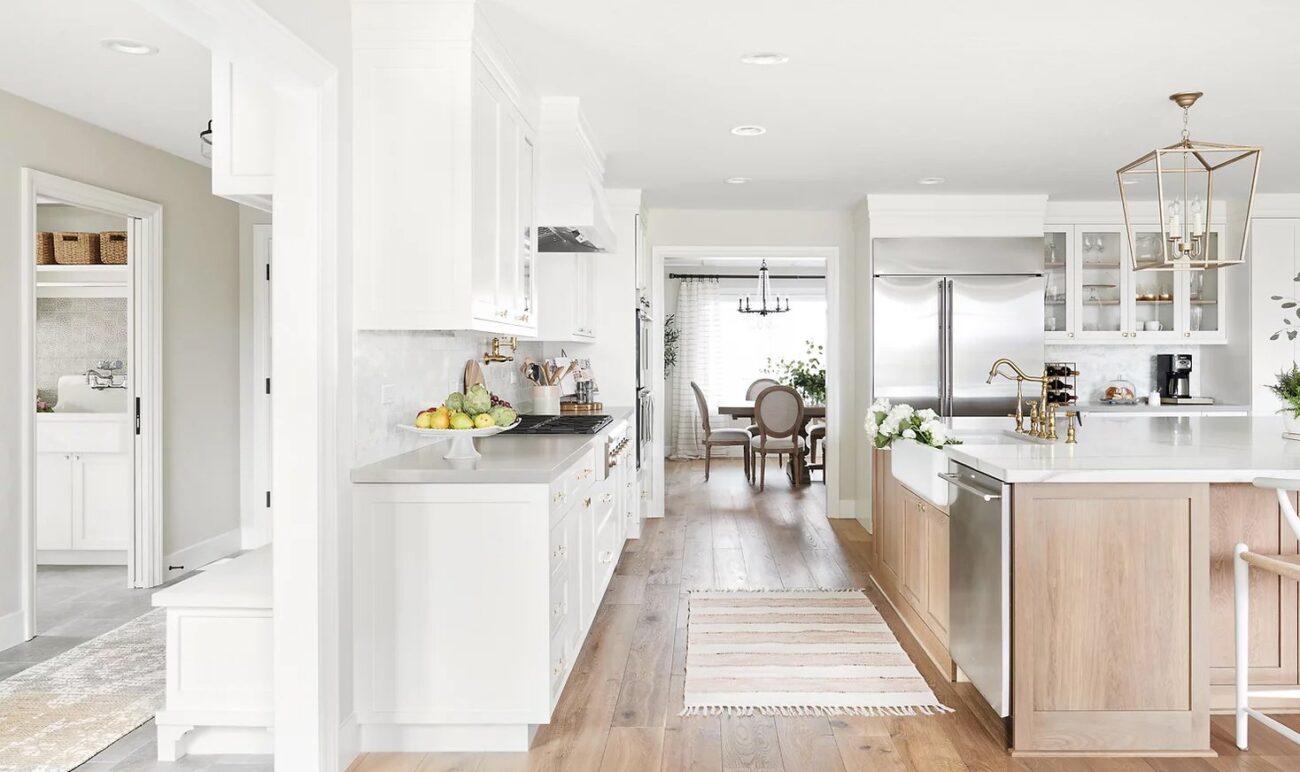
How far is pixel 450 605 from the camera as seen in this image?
2760 millimetres

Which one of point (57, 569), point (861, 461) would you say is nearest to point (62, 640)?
point (57, 569)

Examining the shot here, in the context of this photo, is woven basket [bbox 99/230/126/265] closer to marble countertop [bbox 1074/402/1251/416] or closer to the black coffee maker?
marble countertop [bbox 1074/402/1251/416]

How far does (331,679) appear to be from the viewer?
8.56 feet

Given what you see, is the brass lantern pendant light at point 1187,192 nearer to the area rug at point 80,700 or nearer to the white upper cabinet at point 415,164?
the white upper cabinet at point 415,164

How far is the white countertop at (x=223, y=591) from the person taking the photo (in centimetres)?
267

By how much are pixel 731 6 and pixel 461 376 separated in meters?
2.00

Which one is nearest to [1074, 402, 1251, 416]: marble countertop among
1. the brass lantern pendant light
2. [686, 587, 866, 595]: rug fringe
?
the brass lantern pendant light

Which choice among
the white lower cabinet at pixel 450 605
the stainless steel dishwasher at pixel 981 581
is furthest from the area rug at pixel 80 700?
the stainless steel dishwasher at pixel 981 581

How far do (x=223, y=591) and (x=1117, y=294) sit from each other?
20.2 ft

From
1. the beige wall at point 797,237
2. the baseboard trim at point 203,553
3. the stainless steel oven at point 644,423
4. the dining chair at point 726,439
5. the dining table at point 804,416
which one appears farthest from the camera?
Result: the dining chair at point 726,439

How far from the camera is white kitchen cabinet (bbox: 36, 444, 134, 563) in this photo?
17.1ft

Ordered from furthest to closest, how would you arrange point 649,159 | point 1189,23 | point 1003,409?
point 1003,409
point 649,159
point 1189,23

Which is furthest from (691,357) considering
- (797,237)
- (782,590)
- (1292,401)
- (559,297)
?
(1292,401)

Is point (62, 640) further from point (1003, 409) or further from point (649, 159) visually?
point (1003, 409)
